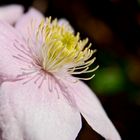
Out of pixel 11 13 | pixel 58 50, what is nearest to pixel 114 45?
pixel 11 13

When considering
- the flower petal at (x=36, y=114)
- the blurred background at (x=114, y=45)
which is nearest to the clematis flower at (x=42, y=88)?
the flower petal at (x=36, y=114)

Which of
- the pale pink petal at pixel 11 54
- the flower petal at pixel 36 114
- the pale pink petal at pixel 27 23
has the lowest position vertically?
the flower petal at pixel 36 114

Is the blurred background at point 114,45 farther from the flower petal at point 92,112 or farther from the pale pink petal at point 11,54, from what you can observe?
the pale pink petal at point 11,54

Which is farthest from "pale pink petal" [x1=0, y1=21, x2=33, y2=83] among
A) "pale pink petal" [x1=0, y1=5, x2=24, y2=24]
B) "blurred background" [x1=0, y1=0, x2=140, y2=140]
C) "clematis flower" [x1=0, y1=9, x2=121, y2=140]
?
"blurred background" [x1=0, y1=0, x2=140, y2=140]

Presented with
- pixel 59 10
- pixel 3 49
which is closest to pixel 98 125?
pixel 3 49

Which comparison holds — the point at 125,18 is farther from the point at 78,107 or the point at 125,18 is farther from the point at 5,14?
the point at 78,107

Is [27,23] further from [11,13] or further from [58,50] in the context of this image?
[58,50]

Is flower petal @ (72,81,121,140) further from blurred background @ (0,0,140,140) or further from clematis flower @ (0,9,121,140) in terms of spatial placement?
blurred background @ (0,0,140,140)
